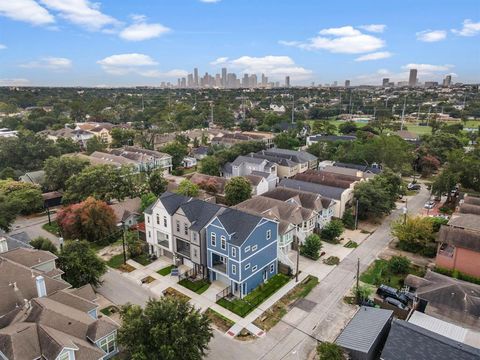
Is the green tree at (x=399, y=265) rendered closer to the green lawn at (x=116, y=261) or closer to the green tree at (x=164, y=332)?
the green tree at (x=164, y=332)

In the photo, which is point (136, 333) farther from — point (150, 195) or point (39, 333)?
point (150, 195)

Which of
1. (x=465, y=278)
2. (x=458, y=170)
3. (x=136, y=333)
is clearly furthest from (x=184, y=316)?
(x=458, y=170)

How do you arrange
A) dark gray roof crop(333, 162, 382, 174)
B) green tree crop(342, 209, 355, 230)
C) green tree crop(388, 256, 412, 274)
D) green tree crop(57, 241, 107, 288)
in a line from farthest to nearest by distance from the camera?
dark gray roof crop(333, 162, 382, 174), green tree crop(342, 209, 355, 230), green tree crop(388, 256, 412, 274), green tree crop(57, 241, 107, 288)

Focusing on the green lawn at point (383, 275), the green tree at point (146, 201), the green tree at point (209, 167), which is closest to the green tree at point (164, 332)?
the green lawn at point (383, 275)

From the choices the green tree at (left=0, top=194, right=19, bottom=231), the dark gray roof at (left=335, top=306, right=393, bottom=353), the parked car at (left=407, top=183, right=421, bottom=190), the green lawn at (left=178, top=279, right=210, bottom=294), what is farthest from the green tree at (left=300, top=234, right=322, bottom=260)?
the green tree at (left=0, top=194, right=19, bottom=231)

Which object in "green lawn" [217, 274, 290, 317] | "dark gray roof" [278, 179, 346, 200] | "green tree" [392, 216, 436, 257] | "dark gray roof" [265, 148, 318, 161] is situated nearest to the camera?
"green lawn" [217, 274, 290, 317]

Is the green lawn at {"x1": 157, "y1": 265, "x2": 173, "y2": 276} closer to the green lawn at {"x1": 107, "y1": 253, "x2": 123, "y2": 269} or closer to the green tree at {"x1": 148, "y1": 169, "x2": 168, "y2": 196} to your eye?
the green lawn at {"x1": 107, "y1": 253, "x2": 123, "y2": 269}

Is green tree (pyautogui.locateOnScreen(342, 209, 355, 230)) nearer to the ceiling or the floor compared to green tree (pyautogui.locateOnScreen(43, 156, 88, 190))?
nearer to the floor
